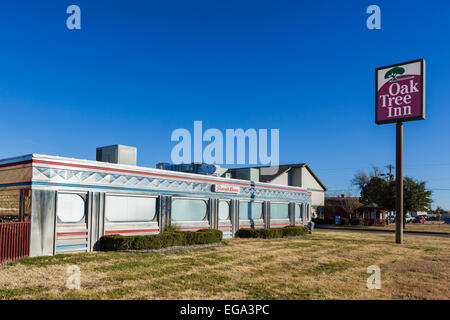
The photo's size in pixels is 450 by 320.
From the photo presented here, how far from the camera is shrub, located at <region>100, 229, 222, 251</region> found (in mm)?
16188

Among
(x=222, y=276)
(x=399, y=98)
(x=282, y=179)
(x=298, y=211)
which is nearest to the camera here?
(x=222, y=276)

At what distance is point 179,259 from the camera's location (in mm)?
14500

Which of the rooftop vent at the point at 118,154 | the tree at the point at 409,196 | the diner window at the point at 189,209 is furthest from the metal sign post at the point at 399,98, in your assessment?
the tree at the point at 409,196

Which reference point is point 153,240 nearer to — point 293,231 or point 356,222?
point 293,231

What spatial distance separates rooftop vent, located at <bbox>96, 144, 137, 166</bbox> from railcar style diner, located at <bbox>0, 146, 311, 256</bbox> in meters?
1.17

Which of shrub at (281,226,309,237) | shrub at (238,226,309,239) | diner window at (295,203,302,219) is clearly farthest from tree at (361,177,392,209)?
shrub at (238,226,309,239)

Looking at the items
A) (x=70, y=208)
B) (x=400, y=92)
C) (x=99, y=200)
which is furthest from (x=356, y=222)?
(x=70, y=208)

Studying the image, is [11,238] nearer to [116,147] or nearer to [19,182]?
[19,182]

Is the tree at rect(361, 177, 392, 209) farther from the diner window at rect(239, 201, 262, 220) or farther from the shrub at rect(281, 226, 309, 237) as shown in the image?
the diner window at rect(239, 201, 262, 220)

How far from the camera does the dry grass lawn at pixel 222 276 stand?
29.3ft

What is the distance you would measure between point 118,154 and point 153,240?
204 inches

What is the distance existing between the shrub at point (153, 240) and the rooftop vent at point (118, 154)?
14.6 feet

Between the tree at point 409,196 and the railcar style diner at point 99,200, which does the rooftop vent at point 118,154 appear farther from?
the tree at point 409,196

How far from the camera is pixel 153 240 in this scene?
17.0 m
